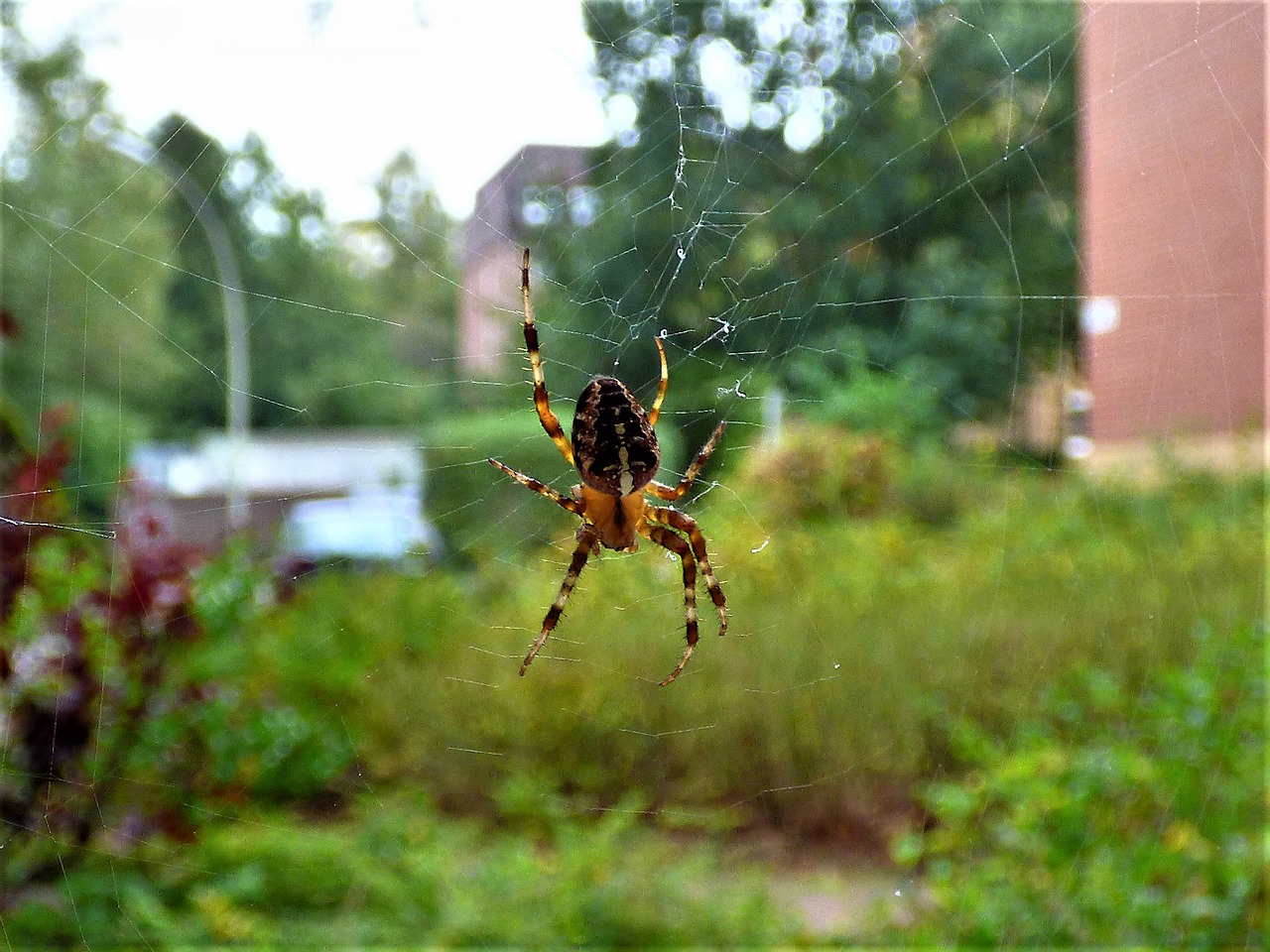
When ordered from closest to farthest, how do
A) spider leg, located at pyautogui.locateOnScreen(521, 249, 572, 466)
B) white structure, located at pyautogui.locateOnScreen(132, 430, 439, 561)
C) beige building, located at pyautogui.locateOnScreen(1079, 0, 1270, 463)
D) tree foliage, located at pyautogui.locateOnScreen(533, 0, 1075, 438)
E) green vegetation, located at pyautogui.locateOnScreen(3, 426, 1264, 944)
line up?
spider leg, located at pyautogui.locateOnScreen(521, 249, 572, 466), beige building, located at pyautogui.locateOnScreen(1079, 0, 1270, 463), tree foliage, located at pyautogui.locateOnScreen(533, 0, 1075, 438), green vegetation, located at pyautogui.locateOnScreen(3, 426, 1264, 944), white structure, located at pyautogui.locateOnScreen(132, 430, 439, 561)

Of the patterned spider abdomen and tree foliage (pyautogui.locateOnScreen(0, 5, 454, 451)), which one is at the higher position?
tree foliage (pyautogui.locateOnScreen(0, 5, 454, 451))

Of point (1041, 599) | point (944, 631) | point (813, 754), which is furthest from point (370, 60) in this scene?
point (1041, 599)

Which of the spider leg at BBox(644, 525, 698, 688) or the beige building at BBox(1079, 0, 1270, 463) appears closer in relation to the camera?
the spider leg at BBox(644, 525, 698, 688)

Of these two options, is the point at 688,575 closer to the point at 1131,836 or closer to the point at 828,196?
the point at 1131,836

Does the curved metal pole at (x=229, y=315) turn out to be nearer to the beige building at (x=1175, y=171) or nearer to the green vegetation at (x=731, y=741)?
the green vegetation at (x=731, y=741)

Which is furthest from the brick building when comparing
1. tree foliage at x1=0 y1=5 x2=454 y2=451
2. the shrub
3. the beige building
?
tree foliage at x1=0 y1=5 x2=454 y2=451

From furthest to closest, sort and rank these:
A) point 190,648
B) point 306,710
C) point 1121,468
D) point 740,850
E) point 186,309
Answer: point 186,309, point 1121,468, point 306,710, point 740,850, point 190,648

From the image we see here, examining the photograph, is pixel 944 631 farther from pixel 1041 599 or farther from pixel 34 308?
pixel 34 308

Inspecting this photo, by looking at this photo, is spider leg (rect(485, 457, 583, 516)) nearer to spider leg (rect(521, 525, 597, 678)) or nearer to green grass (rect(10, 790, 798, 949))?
spider leg (rect(521, 525, 597, 678))
